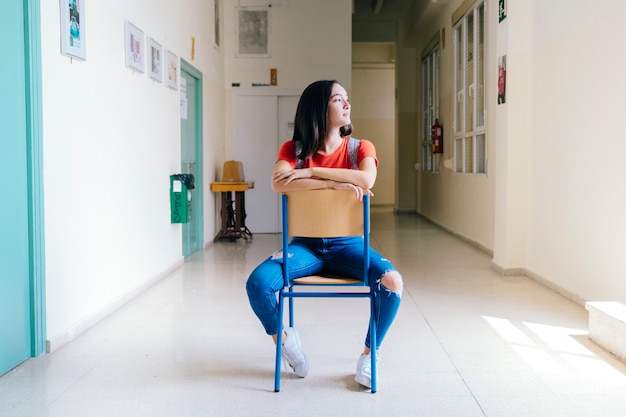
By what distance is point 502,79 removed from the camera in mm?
5070

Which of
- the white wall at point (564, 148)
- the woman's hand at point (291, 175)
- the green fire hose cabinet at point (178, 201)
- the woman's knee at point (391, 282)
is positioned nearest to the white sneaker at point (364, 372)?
the woman's knee at point (391, 282)

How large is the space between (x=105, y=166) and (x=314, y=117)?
169cm

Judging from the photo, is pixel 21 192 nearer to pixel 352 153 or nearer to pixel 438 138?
pixel 352 153

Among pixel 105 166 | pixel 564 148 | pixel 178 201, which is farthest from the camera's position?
pixel 178 201

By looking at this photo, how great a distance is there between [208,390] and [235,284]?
2.27m

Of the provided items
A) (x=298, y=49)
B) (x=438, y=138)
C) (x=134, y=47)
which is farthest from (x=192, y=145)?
(x=438, y=138)

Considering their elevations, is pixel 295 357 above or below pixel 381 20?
below

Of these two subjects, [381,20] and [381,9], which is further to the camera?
[381,20]

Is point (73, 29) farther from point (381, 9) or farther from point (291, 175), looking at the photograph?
point (381, 9)

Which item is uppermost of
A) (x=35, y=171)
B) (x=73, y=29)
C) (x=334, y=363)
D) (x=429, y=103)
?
(x=429, y=103)

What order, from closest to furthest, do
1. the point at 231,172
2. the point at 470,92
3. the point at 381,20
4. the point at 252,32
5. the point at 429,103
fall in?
the point at 470,92 < the point at 231,172 < the point at 252,32 < the point at 429,103 < the point at 381,20

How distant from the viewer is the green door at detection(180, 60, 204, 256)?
20.1ft

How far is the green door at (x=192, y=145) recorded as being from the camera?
6133 millimetres

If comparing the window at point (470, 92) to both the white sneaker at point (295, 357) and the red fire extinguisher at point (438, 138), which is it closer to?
the red fire extinguisher at point (438, 138)
